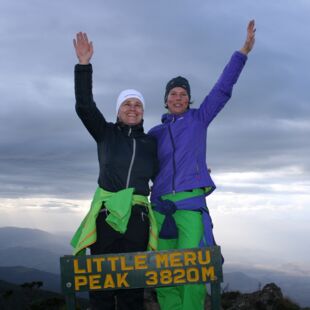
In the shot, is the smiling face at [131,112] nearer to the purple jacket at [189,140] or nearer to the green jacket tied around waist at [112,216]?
the purple jacket at [189,140]

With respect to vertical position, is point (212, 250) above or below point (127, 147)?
below

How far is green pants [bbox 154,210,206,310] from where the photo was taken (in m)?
6.34

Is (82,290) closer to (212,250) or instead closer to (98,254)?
(98,254)

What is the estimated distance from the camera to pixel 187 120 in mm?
7258

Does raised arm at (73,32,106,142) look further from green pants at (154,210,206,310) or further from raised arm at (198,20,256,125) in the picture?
raised arm at (198,20,256,125)

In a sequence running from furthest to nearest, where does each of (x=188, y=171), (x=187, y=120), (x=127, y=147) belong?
1. (x=187, y=120)
2. (x=188, y=171)
3. (x=127, y=147)

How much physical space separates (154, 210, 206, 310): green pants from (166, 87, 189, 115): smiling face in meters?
1.85

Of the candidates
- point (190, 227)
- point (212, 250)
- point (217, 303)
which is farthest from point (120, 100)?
point (217, 303)

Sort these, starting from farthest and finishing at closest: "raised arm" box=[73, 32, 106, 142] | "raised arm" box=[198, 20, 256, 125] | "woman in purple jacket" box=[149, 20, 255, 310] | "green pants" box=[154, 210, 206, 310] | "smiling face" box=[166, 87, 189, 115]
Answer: "smiling face" box=[166, 87, 189, 115] → "raised arm" box=[198, 20, 256, 125] → "woman in purple jacket" box=[149, 20, 255, 310] → "green pants" box=[154, 210, 206, 310] → "raised arm" box=[73, 32, 106, 142]

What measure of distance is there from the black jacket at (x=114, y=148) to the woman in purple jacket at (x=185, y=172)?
0.52 meters

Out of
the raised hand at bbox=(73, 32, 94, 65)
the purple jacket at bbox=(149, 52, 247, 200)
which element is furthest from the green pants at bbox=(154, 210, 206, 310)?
the raised hand at bbox=(73, 32, 94, 65)

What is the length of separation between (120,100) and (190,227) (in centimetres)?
232

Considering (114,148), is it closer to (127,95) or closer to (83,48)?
(127,95)

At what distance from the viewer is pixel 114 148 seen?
628 cm
